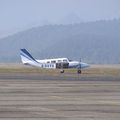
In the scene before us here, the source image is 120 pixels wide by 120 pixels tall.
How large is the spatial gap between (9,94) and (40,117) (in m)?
12.4

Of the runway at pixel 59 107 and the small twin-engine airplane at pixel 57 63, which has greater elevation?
the small twin-engine airplane at pixel 57 63

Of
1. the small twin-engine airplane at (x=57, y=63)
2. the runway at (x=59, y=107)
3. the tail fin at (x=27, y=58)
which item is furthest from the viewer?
the tail fin at (x=27, y=58)

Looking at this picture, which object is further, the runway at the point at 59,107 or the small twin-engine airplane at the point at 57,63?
the small twin-engine airplane at the point at 57,63

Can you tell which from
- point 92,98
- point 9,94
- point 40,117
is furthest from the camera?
point 9,94

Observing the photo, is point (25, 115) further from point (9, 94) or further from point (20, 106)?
point (9, 94)

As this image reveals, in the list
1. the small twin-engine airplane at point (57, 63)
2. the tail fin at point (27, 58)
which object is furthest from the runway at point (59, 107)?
the tail fin at point (27, 58)

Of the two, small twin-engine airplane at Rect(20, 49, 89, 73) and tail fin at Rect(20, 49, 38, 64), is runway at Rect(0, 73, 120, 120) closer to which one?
small twin-engine airplane at Rect(20, 49, 89, 73)

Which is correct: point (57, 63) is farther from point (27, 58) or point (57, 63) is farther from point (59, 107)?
point (59, 107)

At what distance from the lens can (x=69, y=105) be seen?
2870 cm

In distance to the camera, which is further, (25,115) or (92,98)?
(92,98)

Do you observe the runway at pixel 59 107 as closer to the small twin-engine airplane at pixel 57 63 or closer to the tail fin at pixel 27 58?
the small twin-engine airplane at pixel 57 63

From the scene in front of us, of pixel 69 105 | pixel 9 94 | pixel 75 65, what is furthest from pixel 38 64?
pixel 69 105

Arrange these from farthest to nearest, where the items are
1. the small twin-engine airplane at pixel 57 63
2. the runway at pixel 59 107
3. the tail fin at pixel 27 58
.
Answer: the tail fin at pixel 27 58 < the small twin-engine airplane at pixel 57 63 < the runway at pixel 59 107

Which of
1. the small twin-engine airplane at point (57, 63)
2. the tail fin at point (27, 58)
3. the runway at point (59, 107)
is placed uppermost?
the tail fin at point (27, 58)
